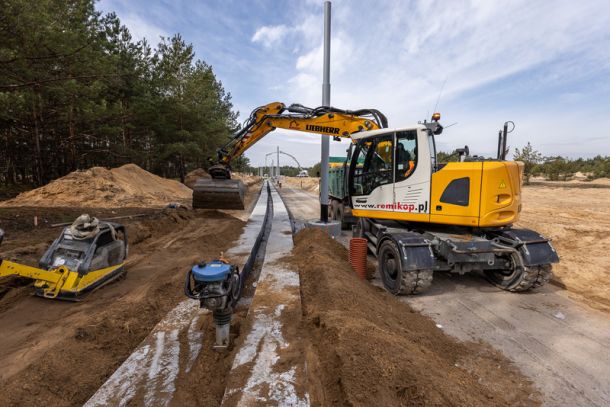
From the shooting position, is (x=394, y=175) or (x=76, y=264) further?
(x=394, y=175)

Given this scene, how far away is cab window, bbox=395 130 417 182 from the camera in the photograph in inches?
218

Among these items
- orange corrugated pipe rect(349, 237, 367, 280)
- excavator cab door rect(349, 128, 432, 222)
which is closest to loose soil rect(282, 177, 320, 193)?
excavator cab door rect(349, 128, 432, 222)

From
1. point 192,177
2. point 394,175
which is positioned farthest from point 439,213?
point 192,177

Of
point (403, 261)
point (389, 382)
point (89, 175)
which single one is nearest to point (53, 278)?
point (389, 382)

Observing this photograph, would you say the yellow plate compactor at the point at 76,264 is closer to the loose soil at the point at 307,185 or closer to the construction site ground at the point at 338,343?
the construction site ground at the point at 338,343

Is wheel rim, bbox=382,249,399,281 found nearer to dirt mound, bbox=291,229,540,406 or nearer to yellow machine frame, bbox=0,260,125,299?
dirt mound, bbox=291,229,540,406

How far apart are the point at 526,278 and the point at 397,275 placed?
2.03 meters

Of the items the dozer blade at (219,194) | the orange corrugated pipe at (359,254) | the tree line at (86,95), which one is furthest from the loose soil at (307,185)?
the orange corrugated pipe at (359,254)

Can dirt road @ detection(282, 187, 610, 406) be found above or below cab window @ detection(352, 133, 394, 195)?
below

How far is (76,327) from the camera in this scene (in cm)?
362

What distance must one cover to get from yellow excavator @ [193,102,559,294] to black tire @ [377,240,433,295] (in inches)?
0.6

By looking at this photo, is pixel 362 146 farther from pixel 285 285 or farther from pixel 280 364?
pixel 280 364

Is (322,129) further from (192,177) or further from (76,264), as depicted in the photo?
(192,177)

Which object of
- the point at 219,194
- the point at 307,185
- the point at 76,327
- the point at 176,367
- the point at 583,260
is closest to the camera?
the point at 176,367
